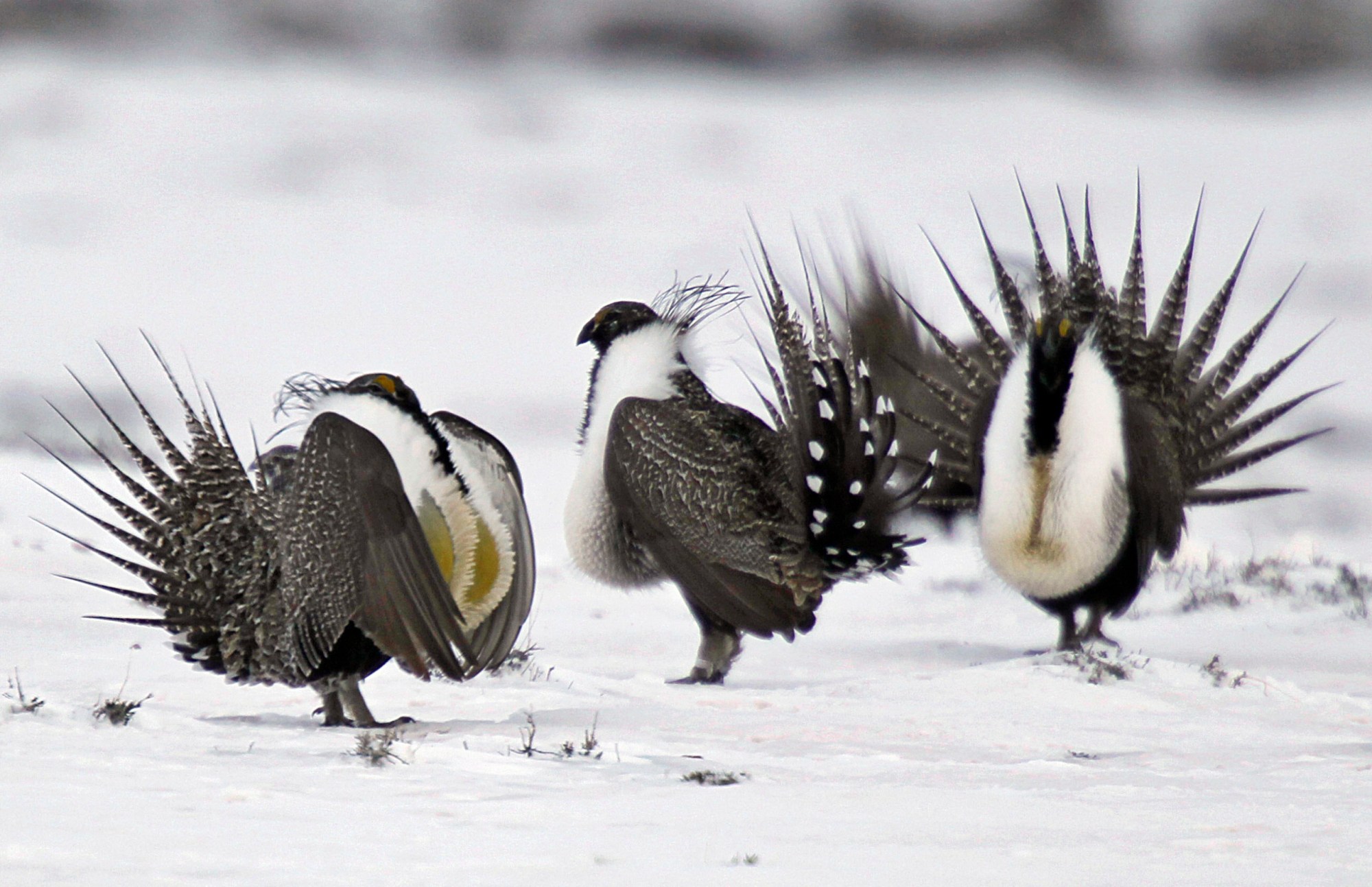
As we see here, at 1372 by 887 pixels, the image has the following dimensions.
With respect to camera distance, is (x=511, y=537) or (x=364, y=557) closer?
(x=364, y=557)

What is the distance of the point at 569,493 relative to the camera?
4422 millimetres

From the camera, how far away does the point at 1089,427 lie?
4.58 meters

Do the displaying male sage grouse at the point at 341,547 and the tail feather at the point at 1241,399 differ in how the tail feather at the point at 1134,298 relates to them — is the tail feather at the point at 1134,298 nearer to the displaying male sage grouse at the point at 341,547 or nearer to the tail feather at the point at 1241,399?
the tail feather at the point at 1241,399

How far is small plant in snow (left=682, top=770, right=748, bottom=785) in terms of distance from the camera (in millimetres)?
2553

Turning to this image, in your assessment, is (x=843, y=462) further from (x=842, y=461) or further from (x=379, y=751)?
(x=379, y=751)

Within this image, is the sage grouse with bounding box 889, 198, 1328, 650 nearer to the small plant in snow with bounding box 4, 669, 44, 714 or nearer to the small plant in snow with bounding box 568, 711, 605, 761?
the small plant in snow with bounding box 568, 711, 605, 761

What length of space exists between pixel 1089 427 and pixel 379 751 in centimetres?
262

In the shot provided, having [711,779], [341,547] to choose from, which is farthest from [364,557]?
[711,779]

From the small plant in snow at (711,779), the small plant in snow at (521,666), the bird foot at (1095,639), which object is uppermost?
the bird foot at (1095,639)

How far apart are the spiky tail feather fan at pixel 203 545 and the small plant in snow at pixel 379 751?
2.12ft

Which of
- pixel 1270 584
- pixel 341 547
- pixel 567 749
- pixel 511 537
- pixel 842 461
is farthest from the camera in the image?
pixel 1270 584


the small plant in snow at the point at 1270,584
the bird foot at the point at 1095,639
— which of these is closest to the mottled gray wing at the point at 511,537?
the bird foot at the point at 1095,639

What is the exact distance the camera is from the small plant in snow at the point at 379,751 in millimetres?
2562

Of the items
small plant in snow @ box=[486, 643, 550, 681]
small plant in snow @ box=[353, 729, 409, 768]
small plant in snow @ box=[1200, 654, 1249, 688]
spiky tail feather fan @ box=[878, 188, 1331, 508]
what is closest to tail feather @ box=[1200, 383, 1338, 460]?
spiky tail feather fan @ box=[878, 188, 1331, 508]
